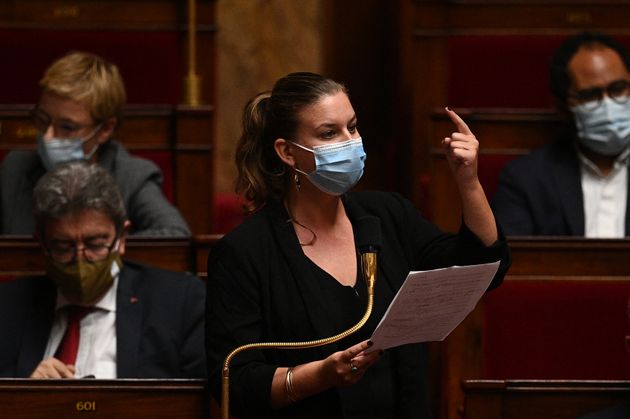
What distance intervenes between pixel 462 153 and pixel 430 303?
0.36ft

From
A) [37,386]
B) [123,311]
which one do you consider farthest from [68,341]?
[37,386]

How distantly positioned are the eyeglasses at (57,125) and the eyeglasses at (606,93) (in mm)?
523

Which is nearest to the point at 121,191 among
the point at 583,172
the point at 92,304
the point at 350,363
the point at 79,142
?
the point at 79,142

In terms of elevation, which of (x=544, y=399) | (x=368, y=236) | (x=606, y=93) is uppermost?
(x=606, y=93)

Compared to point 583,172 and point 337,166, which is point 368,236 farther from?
point 583,172

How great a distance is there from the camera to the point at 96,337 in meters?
1.11

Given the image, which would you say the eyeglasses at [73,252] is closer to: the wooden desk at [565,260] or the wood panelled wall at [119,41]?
the wooden desk at [565,260]

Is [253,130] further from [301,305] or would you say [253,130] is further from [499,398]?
[499,398]

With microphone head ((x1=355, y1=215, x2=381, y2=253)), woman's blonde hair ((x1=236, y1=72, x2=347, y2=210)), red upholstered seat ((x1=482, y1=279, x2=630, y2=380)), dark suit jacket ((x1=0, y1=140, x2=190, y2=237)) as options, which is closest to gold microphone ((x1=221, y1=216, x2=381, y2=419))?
microphone head ((x1=355, y1=215, x2=381, y2=253))

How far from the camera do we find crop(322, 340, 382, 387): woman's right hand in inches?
31.4

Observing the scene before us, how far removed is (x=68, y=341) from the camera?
1.10 meters

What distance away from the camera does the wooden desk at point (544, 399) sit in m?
0.94

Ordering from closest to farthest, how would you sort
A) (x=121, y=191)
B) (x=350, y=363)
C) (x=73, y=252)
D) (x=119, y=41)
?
(x=350, y=363), (x=73, y=252), (x=121, y=191), (x=119, y=41)

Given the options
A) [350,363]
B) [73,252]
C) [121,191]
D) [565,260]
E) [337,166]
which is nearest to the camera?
[350,363]
